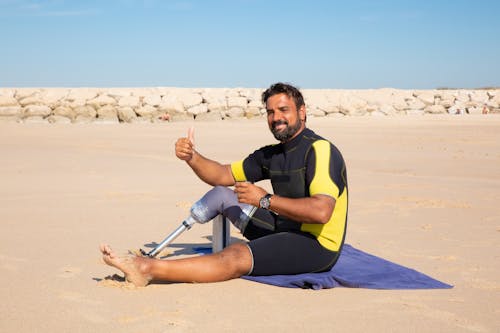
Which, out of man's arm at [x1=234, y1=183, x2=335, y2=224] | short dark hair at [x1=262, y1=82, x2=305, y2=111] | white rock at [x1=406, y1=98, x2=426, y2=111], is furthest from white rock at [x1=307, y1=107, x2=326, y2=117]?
man's arm at [x1=234, y1=183, x2=335, y2=224]

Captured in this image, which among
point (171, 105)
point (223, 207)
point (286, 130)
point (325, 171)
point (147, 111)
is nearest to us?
point (325, 171)

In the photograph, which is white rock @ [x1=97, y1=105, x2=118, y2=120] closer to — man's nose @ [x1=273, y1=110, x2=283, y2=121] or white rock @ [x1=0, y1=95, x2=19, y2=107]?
white rock @ [x1=0, y1=95, x2=19, y2=107]

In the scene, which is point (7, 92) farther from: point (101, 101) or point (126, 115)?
point (126, 115)

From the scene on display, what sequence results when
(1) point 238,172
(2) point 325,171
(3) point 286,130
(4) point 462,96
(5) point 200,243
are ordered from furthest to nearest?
(4) point 462,96 < (5) point 200,243 < (1) point 238,172 < (3) point 286,130 < (2) point 325,171

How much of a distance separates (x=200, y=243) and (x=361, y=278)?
207 cm

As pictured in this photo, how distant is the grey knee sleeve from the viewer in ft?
16.5

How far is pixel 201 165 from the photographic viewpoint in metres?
5.20

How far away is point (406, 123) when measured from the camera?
23.6 m

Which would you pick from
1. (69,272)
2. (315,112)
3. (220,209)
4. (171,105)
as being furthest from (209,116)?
(69,272)

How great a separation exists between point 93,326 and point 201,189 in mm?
6320

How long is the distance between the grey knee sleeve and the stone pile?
22260mm

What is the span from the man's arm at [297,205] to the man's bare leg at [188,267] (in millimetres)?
466

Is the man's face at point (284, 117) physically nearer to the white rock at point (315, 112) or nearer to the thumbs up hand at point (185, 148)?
the thumbs up hand at point (185, 148)

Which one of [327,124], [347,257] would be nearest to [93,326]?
[347,257]
